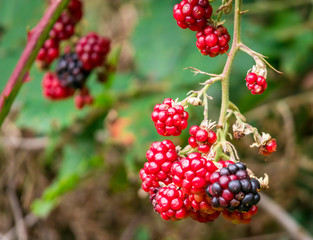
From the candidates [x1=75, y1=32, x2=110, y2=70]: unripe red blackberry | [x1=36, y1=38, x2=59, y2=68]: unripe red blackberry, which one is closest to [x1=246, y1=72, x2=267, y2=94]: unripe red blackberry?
[x1=75, y1=32, x2=110, y2=70]: unripe red blackberry

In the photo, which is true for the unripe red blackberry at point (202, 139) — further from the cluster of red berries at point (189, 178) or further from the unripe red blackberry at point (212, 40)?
the unripe red blackberry at point (212, 40)

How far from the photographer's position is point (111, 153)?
323 cm

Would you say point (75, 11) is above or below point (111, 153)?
above

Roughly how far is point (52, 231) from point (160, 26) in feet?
6.47

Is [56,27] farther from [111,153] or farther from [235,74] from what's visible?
[111,153]

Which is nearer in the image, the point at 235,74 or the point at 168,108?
the point at 168,108

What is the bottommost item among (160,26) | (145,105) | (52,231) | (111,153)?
(52,231)

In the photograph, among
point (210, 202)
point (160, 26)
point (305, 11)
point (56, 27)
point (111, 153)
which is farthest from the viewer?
point (111, 153)

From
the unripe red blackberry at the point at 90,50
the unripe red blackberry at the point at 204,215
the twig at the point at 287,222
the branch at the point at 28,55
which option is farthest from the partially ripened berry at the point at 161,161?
the twig at the point at 287,222

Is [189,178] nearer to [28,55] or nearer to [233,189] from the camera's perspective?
[233,189]

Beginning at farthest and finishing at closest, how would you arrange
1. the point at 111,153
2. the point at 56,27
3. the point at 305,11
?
the point at 111,153 < the point at 305,11 < the point at 56,27

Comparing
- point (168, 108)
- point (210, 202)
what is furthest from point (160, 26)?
point (210, 202)

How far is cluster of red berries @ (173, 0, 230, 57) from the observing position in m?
1.05

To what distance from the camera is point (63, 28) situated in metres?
1.77
